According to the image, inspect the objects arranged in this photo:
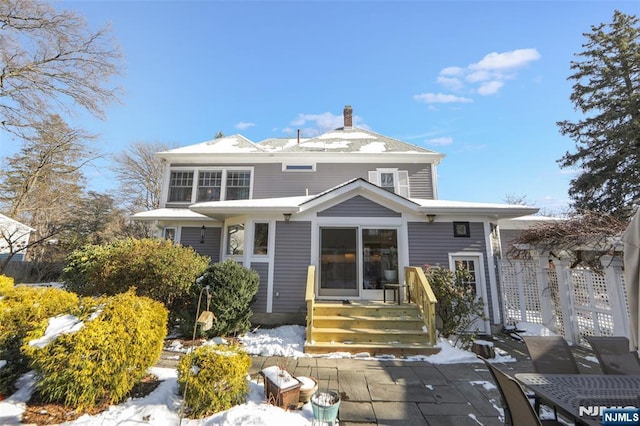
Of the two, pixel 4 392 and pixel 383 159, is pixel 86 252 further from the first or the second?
pixel 383 159

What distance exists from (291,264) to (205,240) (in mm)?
4403

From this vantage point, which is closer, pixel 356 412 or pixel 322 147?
pixel 356 412

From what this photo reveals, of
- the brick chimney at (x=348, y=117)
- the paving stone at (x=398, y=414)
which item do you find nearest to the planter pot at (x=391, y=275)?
the paving stone at (x=398, y=414)

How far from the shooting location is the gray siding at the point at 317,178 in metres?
11.4

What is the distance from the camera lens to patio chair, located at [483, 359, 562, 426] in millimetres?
2014

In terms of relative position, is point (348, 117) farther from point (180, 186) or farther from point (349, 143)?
point (180, 186)

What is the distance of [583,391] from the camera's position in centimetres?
259

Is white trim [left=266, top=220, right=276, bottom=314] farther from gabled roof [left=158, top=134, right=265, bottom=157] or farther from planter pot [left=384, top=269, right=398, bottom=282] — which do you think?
gabled roof [left=158, top=134, right=265, bottom=157]

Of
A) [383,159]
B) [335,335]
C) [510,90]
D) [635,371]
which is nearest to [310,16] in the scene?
[383,159]

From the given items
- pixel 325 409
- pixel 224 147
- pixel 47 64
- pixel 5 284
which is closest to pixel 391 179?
pixel 224 147

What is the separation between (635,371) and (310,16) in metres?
11.0

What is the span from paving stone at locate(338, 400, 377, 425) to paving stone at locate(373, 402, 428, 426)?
0.08m

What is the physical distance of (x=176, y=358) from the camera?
5.16 m

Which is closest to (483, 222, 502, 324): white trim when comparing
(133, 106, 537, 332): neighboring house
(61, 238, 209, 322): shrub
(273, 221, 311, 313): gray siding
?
(133, 106, 537, 332): neighboring house
